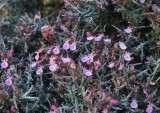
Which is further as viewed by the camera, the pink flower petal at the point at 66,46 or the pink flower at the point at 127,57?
the pink flower petal at the point at 66,46

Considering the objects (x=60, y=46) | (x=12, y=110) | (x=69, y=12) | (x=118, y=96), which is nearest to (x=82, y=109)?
(x=118, y=96)

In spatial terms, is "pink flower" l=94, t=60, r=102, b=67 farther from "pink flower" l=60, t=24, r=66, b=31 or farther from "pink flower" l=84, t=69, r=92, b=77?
"pink flower" l=60, t=24, r=66, b=31

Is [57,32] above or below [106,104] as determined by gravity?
above

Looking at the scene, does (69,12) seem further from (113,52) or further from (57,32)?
(113,52)

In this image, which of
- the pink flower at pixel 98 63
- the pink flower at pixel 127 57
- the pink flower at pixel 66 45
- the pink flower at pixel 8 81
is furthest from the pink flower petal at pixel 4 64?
the pink flower at pixel 127 57

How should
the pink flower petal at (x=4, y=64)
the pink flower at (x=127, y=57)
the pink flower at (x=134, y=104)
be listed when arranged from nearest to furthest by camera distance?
the pink flower at (x=134, y=104) < the pink flower at (x=127, y=57) < the pink flower petal at (x=4, y=64)

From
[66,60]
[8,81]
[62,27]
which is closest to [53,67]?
[66,60]

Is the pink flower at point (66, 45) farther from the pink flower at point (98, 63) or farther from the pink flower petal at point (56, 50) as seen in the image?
the pink flower at point (98, 63)

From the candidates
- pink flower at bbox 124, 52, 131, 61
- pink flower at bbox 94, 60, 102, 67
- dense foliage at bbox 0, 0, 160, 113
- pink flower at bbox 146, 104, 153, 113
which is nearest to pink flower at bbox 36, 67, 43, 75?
dense foliage at bbox 0, 0, 160, 113
